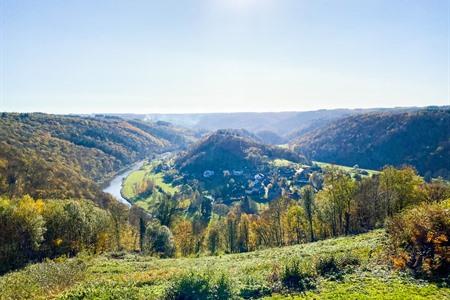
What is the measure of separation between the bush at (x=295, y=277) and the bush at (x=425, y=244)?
6.40 metres

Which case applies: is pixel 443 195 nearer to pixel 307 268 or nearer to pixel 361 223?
pixel 361 223

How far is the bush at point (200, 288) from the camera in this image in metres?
22.6

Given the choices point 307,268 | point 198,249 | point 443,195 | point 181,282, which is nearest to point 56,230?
point 198,249

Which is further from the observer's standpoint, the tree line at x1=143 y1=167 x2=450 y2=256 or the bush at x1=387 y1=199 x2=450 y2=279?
the tree line at x1=143 y1=167 x2=450 y2=256

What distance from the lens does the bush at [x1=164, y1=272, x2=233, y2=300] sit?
74.1ft

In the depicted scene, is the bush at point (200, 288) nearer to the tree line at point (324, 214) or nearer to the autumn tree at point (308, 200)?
the tree line at point (324, 214)

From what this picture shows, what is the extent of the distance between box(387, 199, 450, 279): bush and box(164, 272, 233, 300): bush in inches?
498

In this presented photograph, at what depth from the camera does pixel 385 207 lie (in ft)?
201

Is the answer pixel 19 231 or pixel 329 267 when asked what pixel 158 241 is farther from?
pixel 329 267

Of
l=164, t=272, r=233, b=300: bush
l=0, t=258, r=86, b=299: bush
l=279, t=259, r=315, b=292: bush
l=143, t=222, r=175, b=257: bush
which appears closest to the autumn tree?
l=143, t=222, r=175, b=257: bush

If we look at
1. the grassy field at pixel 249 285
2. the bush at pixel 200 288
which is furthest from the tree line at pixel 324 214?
the bush at pixel 200 288

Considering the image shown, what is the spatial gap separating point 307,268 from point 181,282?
382 inches

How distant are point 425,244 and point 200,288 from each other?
1676 centimetres

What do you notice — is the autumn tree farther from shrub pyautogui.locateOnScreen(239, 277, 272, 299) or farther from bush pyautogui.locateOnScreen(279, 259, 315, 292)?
shrub pyautogui.locateOnScreen(239, 277, 272, 299)
